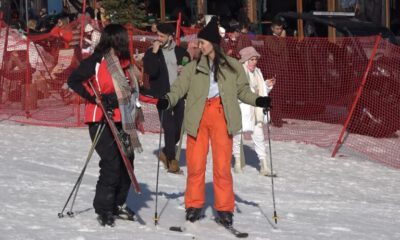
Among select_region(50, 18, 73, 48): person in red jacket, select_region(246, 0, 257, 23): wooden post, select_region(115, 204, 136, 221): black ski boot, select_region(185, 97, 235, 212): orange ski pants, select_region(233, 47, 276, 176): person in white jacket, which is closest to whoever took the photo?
select_region(185, 97, 235, 212): orange ski pants

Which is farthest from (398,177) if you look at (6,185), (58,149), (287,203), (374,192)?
(6,185)

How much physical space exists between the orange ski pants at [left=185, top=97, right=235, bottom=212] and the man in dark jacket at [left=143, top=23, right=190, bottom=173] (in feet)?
10.4

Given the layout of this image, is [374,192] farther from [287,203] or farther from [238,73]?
[238,73]

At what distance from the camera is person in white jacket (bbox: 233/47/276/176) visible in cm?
1245

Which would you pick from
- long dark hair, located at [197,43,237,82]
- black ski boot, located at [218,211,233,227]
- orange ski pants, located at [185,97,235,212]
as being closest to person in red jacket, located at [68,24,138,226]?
orange ski pants, located at [185,97,235,212]

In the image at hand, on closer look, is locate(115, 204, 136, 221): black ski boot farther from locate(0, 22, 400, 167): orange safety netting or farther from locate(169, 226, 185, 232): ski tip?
locate(0, 22, 400, 167): orange safety netting

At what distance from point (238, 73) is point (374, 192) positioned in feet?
13.0

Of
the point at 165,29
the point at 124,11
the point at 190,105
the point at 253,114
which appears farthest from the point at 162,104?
the point at 124,11

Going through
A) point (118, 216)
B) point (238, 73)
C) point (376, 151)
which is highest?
point (238, 73)

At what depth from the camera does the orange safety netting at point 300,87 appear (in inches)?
603

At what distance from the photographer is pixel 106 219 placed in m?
8.89

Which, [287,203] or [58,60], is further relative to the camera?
[58,60]

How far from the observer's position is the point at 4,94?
666 inches

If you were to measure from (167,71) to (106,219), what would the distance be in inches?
145
